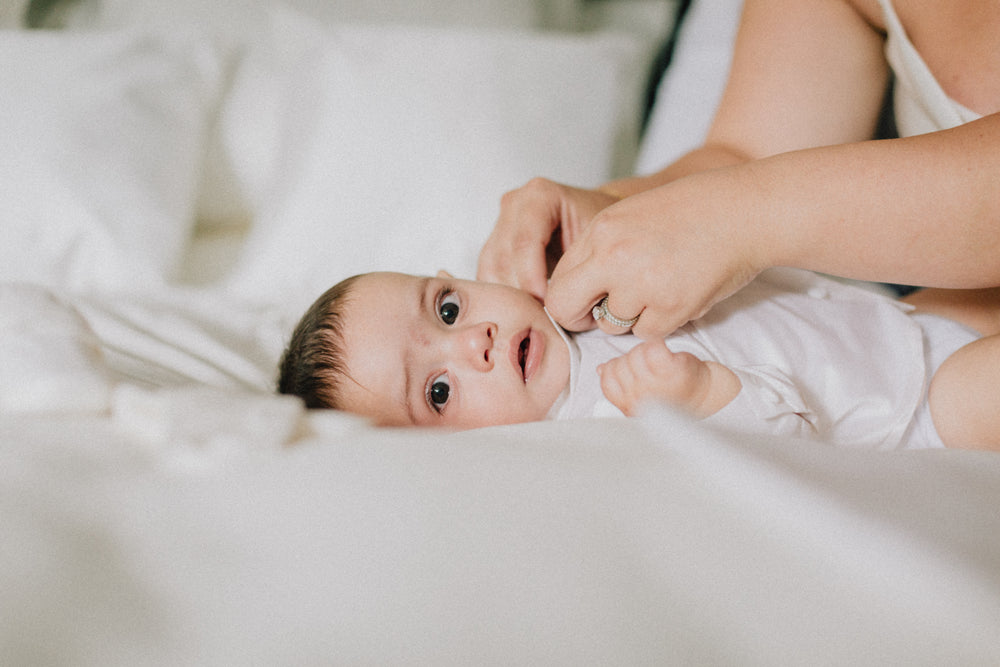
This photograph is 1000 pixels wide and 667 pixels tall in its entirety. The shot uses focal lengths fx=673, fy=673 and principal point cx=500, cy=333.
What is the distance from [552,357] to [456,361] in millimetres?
136

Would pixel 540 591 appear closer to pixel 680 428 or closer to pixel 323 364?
pixel 680 428

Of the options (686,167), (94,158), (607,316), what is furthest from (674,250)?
(94,158)

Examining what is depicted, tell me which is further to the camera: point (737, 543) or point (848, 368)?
point (848, 368)

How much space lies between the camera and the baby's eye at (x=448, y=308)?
98cm

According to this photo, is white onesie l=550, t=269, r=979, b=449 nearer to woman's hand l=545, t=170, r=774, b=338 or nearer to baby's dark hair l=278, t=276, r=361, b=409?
woman's hand l=545, t=170, r=774, b=338

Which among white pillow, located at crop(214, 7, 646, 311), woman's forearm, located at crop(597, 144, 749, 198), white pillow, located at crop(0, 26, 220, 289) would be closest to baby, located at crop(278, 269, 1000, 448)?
woman's forearm, located at crop(597, 144, 749, 198)

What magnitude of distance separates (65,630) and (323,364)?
58 cm

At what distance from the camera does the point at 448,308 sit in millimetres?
985

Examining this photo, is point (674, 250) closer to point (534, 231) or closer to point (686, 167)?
point (534, 231)

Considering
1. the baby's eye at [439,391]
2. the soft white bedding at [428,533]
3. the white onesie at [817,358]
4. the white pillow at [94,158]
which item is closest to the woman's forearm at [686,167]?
the white onesie at [817,358]

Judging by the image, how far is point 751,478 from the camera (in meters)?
0.47

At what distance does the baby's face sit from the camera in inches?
36.0

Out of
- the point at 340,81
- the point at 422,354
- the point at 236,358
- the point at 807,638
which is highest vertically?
the point at 340,81

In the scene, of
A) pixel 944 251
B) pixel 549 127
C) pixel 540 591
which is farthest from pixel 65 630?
pixel 549 127
